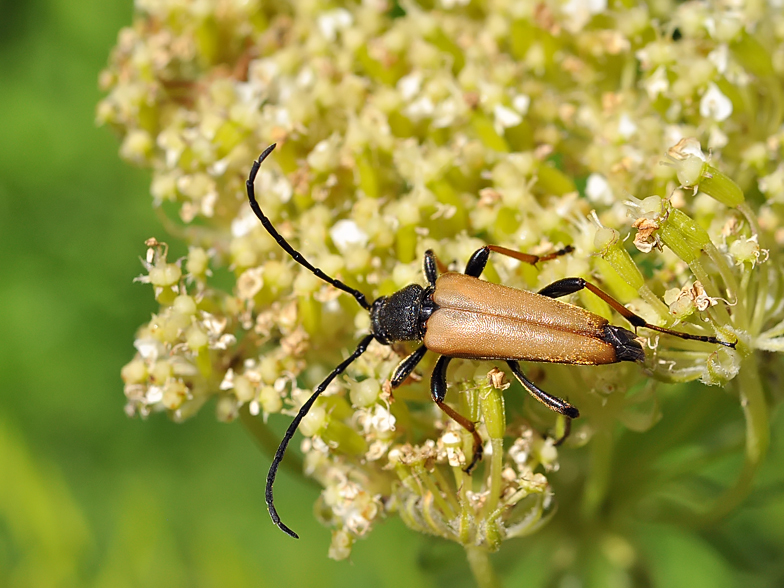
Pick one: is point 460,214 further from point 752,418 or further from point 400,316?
point 752,418

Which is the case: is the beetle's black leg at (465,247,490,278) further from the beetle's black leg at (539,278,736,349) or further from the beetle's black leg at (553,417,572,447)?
the beetle's black leg at (553,417,572,447)

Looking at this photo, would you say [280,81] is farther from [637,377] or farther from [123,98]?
[637,377]

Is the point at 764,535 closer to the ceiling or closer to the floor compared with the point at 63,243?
closer to the floor

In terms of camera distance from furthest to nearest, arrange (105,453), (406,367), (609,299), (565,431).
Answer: (105,453) < (406,367) < (565,431) < (609,299)

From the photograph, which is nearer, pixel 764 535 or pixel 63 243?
pixel 764 535

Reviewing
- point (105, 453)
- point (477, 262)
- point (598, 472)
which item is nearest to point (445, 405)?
point (477, 262)

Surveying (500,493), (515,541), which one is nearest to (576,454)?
(515,541)

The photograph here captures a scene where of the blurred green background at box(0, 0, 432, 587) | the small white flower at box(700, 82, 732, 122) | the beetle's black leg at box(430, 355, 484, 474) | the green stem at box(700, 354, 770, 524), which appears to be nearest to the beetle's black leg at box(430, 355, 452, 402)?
the beetle's black leg at box(430, 355, 484, 474)
